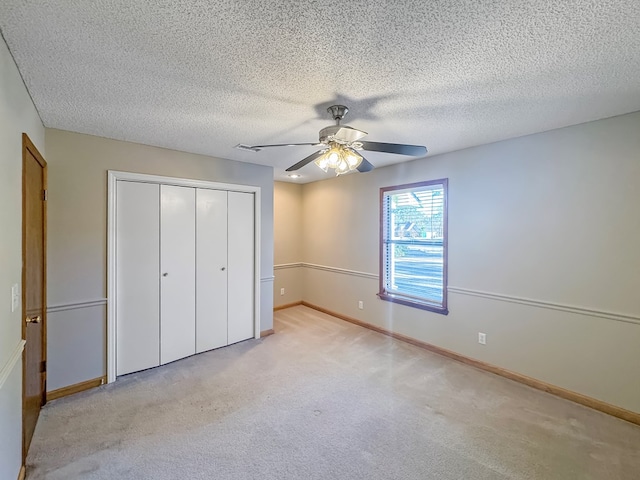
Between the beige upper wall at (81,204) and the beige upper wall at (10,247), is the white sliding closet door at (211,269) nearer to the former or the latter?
the beige upper wall at (81,204)

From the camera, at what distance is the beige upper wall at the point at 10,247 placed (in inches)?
56.3

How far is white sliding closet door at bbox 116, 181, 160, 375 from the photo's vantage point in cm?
296

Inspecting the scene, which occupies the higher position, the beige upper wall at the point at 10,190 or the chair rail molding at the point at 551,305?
the beige upper wall at the point at 10,190

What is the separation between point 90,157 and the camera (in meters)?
2.77

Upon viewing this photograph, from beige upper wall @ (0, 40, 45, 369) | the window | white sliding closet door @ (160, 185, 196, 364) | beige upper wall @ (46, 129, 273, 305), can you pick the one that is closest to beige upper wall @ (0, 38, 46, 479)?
beige upper wall @ (0, 40, 45, 369)

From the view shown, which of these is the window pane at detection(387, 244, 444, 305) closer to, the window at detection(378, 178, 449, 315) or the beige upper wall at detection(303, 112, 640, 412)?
the window at detection(378, 178, 449, 315)

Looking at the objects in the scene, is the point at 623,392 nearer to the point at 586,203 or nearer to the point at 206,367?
the point at 586,203

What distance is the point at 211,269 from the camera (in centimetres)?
359

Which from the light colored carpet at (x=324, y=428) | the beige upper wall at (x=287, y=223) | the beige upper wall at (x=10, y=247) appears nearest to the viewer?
the beige upper wall at (x=10, y=247)

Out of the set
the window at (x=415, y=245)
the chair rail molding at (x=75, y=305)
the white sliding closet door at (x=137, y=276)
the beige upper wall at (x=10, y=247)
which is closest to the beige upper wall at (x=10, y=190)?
the beige upper wall at (x=10, y=247)

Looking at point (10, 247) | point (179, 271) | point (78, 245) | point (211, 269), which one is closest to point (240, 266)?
point (211, 269)

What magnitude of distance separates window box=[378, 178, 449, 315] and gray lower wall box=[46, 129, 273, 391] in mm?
3125

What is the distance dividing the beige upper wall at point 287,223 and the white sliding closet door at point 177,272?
6.61ft

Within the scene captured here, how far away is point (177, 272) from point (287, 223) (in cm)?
249
